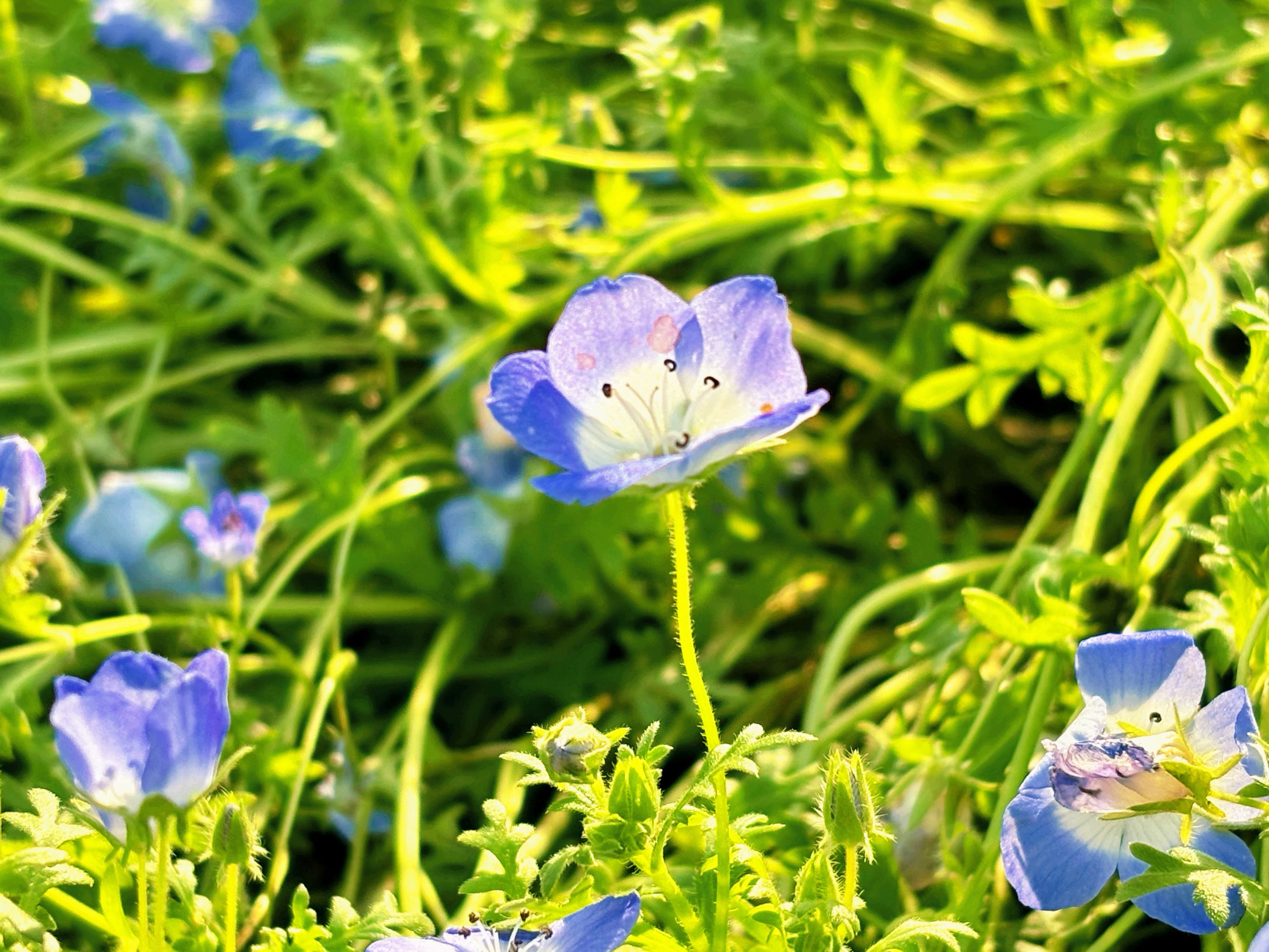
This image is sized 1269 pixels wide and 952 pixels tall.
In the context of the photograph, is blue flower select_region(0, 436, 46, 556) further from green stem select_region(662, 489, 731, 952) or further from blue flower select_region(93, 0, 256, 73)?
blue flower select_region(93, 0, 256, 73)

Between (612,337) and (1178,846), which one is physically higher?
(612,337)

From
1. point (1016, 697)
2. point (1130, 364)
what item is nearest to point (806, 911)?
point (1016, 697)

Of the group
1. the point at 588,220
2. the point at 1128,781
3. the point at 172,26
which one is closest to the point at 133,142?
the point at 172,26

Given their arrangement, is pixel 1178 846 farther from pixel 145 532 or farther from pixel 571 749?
pixel 145 532

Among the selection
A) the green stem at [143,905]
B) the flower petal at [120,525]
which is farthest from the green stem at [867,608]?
the flower petal at [120,525]

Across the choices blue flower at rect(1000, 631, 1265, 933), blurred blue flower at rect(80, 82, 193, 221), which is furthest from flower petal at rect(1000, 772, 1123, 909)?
blurred blue flower at rect(80, 82, 193, 221)
